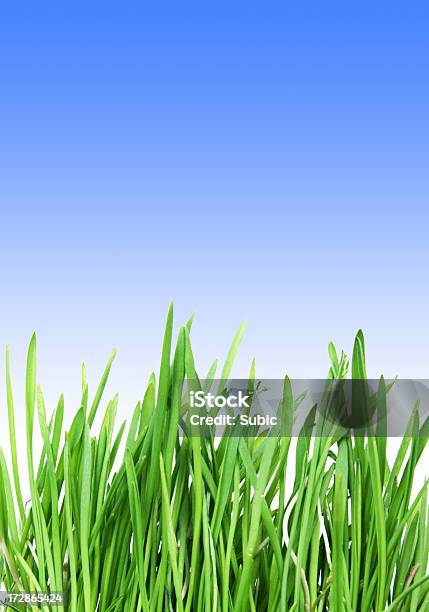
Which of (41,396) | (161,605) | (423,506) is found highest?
(41,396)

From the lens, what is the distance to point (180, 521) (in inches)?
30.1

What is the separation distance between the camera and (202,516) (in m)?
0.74

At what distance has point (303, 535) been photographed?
28.7 inches

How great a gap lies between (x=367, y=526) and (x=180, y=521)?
0.20m

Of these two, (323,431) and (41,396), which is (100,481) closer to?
(41,396)

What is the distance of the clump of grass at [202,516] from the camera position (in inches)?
28.5

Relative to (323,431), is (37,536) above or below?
below

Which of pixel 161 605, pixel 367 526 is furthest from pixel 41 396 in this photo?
Answer: pixel 367 526

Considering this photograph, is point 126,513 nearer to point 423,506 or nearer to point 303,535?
point 303,535

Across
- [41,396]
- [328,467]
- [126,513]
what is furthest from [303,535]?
[41,396]

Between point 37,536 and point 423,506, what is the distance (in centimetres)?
42

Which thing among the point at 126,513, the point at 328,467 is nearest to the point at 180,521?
the point at 126,513

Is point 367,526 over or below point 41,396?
below

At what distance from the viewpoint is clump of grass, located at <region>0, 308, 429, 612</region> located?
0.72 meters
